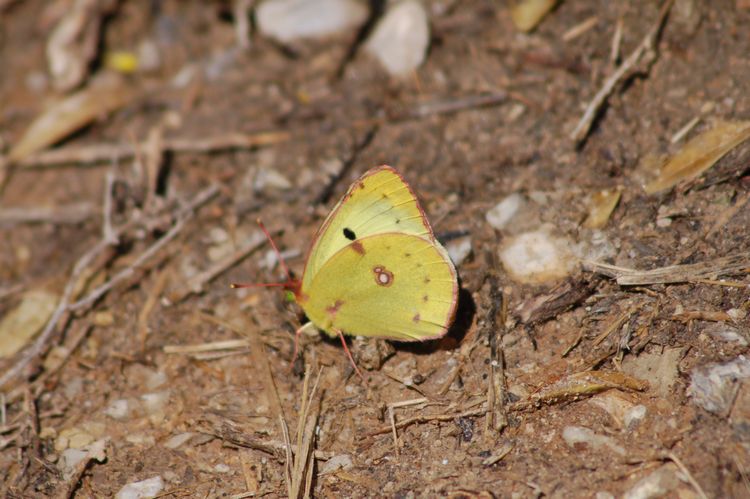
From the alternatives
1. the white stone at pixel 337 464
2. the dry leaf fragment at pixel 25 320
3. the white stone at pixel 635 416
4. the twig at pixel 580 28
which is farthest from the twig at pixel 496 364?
the dry leaf fragment at pixel 25 320

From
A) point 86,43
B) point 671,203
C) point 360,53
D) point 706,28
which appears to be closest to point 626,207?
point 671,203

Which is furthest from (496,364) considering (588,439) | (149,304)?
(149,304)

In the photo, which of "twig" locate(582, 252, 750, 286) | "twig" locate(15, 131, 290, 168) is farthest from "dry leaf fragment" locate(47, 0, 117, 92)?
"twig" locate(582, 252, 750, 286)

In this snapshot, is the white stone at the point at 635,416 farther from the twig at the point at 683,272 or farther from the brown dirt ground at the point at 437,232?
the twig at the point at 683,272

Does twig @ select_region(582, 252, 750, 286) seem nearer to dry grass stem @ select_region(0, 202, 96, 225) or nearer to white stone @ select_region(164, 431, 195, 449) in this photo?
white stone @ select_region(164, 431, 195, 449)

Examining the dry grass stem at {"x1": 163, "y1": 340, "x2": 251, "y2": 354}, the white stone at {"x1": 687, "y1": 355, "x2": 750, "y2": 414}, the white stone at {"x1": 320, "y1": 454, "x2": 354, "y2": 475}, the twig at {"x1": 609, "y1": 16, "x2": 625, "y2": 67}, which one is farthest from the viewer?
the twig at {"x1": 609, "y1": 16, "x2": 625, "y2": 67}
